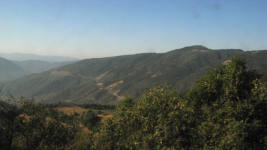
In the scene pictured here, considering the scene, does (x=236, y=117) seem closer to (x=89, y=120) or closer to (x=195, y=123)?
(x=195, y=123)

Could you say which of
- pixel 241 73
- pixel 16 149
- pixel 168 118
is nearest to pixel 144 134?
pixel 168 118

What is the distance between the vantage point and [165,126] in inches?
965

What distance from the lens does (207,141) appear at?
25016 millimetres

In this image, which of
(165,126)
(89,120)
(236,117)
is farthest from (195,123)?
(89,120)

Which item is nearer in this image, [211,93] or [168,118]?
[168,118]

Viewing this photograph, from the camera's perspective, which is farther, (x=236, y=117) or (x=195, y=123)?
(x=236, y=117)

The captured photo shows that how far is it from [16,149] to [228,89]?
99.4 feet

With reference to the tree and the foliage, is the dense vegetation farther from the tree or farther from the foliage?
the foliage

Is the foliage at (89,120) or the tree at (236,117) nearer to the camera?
the tree at (236,117)

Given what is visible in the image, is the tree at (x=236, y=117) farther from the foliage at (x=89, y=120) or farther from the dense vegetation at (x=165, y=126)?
the foliage at (x=89, y=120)

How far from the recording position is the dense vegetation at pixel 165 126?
24.2 m

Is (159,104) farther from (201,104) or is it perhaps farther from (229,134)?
(201,104)

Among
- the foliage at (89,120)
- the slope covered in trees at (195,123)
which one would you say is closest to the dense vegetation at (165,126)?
the slope covered in trees at (195,123)

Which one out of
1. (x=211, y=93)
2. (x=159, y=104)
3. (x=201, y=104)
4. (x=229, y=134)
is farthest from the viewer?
(x=201, y=104)
